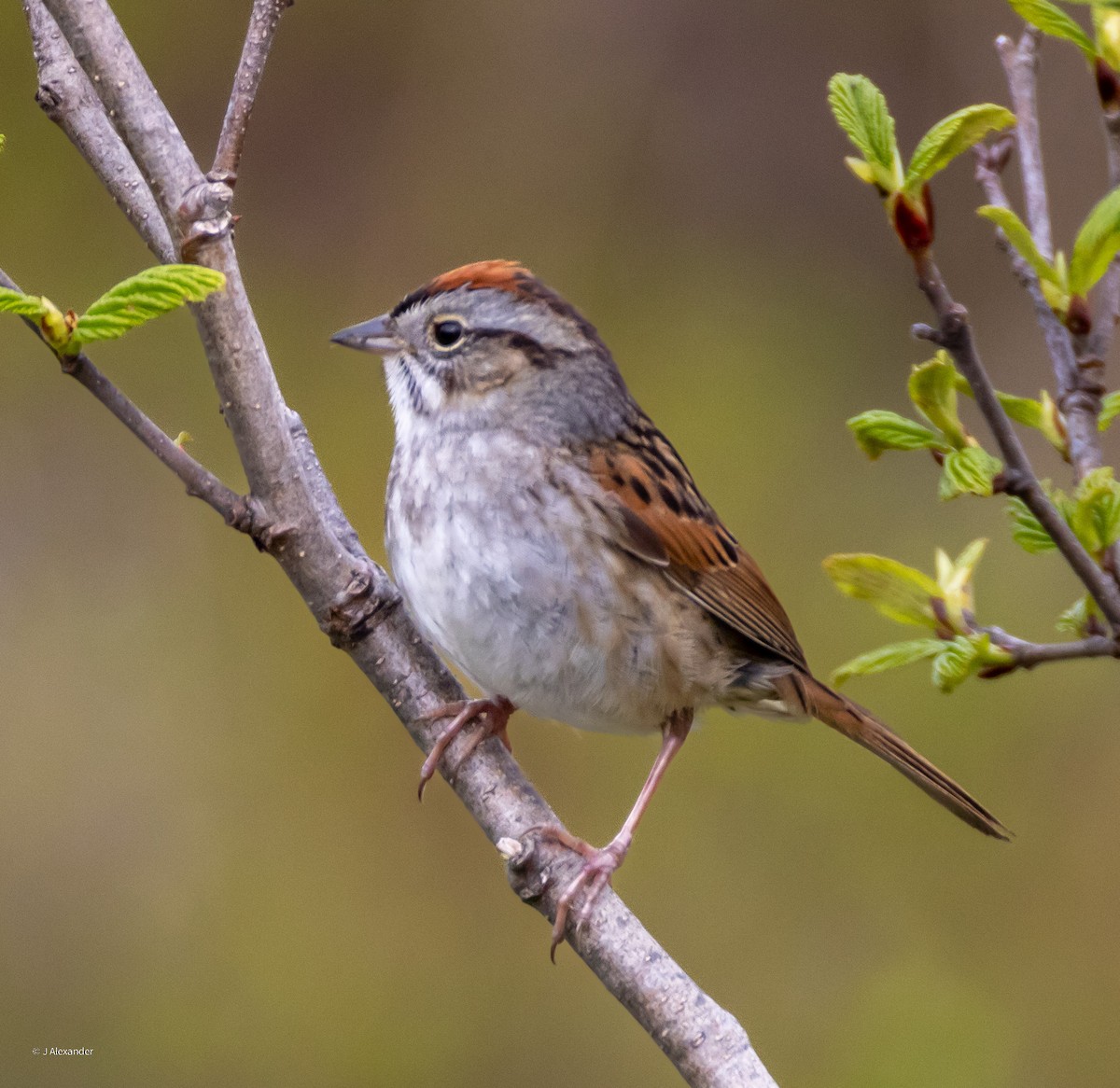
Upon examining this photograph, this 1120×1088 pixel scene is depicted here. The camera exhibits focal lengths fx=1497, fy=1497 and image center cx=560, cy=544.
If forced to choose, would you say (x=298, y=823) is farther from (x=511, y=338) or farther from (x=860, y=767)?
(x=511, y=338)

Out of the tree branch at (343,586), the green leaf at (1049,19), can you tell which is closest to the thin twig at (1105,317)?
the green leaf at (1049,19)

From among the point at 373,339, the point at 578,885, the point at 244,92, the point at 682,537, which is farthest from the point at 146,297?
the point at 682,537

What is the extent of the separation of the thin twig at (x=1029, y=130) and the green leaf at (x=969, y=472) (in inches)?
9.3

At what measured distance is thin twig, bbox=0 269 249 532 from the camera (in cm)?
138

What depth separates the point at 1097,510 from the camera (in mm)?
1366

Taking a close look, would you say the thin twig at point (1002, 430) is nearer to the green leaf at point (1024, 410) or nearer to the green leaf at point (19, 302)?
the green leaf at point (1024, 410)

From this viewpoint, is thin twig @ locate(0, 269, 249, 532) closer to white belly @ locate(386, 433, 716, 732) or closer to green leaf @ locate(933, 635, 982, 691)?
white belly @ locate(386, 433, 716, 732)

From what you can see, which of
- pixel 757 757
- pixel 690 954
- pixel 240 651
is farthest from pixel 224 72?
pixel 690 954

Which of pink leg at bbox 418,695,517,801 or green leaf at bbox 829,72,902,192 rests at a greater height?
green leaf at bbox 829,72,902,192

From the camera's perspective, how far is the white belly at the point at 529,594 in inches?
83.9

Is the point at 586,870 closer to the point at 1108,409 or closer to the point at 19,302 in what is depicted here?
the point at 1108,409

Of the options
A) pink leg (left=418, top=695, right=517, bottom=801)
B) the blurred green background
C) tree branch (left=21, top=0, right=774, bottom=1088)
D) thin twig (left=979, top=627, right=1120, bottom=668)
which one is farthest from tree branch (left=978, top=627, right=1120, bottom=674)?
the blurred green background

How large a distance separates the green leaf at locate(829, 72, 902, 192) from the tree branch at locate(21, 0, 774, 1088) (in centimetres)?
61

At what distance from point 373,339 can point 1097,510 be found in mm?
1319
